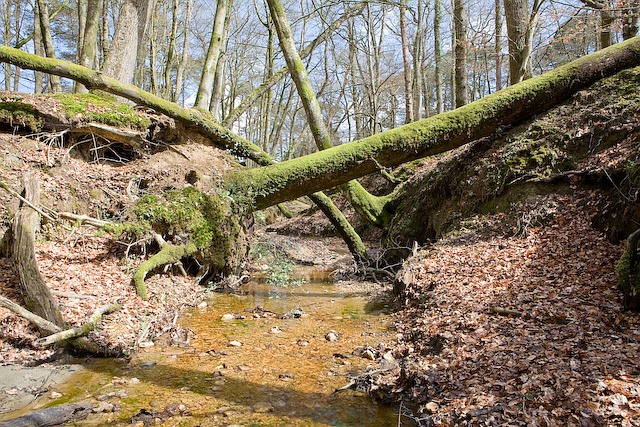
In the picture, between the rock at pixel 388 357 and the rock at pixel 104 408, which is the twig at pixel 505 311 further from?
the rock at pixel 104 408

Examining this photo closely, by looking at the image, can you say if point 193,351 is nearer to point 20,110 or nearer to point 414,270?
point 414,270

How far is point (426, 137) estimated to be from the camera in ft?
25.7

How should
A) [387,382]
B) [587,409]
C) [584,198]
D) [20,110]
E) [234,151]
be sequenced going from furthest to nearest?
[234,151]
[20,110]
[584,198]
[387,382]
[587,409]

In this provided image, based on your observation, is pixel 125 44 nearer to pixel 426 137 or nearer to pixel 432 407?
pixel 426 137

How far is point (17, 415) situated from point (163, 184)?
5.08 meters

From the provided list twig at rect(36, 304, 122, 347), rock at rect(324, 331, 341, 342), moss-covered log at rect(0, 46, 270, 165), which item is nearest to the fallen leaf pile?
rock at rect(324, 331, 341, 342)

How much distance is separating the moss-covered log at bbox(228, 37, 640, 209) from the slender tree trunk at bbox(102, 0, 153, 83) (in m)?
4.12

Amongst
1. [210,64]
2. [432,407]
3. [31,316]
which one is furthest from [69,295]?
[210,64]

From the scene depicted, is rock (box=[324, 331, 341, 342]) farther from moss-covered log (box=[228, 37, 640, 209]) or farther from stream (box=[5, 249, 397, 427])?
moss-covered log (box=[228, 37, 640, 209])

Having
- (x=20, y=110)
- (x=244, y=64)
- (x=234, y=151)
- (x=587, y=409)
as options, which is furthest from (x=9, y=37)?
(x=587, y=409)

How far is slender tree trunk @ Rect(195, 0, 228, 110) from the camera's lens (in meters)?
10.2

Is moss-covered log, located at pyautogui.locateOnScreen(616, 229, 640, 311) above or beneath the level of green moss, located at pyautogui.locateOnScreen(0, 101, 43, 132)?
beneath

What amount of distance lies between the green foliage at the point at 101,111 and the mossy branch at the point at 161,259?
10.6ft

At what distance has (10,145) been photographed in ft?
22.5
